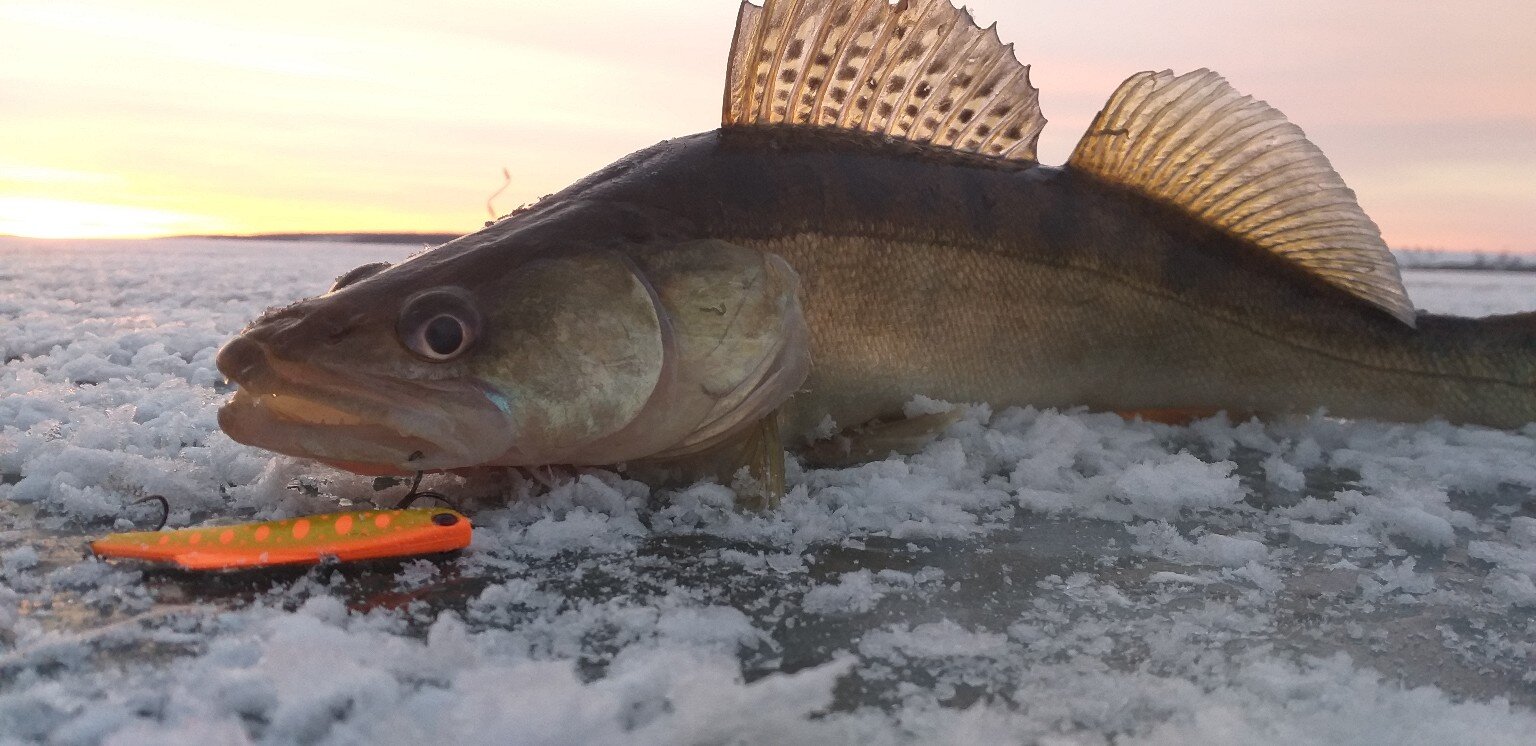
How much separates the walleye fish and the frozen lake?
233 mm

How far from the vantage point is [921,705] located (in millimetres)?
1524

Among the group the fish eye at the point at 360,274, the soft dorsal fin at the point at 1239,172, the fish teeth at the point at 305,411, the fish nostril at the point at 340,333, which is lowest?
the fish teeth at the point at 305,411

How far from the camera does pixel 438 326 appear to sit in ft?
7.48

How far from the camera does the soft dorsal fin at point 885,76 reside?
3.21 meters

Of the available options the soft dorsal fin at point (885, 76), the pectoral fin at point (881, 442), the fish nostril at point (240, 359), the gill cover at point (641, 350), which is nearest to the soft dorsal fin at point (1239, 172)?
the soft dorsal fin at point (885, 76)

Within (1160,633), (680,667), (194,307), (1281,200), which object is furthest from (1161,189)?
(194,307)

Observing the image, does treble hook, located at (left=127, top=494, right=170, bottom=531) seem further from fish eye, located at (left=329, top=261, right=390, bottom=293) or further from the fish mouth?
fish eye, located at (left=329, top=261, right=390, bottom=293)

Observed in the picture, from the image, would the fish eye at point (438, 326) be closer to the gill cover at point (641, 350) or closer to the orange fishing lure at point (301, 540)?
the gill cover at point (641, 350)

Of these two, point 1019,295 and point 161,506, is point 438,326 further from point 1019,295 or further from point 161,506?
point 1019,295

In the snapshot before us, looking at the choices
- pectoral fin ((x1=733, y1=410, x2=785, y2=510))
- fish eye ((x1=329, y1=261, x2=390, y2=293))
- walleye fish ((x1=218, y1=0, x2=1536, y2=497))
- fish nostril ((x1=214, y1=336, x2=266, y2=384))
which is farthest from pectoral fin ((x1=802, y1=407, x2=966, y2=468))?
fish nostril ((x1=214, y1=336, x2=266, y2=384))

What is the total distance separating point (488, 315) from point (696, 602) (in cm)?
86

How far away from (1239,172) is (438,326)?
2.71 meters

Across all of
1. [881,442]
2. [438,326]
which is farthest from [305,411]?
[881,442]

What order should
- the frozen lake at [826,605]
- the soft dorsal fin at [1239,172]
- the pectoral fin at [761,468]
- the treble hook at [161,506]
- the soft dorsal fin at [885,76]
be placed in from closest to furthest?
the frozen lake at [826,605], the treble hook at [161,506], the pectoral fin at [761,468], the soft dorsal fin at [885,76], the soft dorsal fin at [1239,172]
